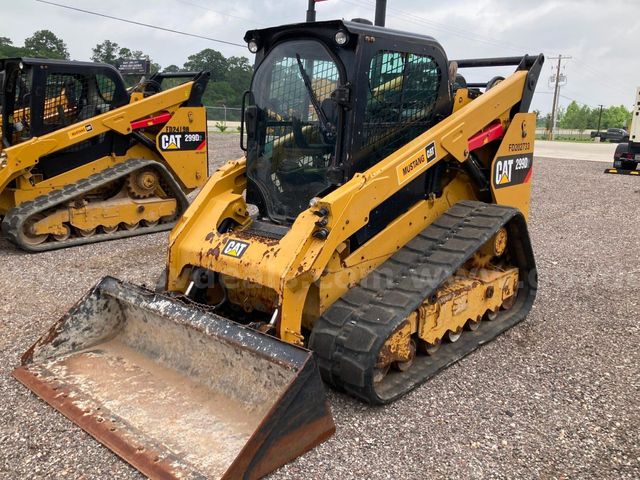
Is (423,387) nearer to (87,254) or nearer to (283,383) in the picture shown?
(283,383)

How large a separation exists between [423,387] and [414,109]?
1.98m

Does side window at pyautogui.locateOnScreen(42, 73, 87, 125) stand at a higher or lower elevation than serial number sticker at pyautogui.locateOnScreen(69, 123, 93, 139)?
higher

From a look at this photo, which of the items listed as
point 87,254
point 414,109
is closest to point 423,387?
point 414,109

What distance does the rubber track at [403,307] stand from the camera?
3.29 metres

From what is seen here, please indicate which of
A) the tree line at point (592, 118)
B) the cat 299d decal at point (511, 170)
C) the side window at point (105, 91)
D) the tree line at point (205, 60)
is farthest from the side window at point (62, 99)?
the tree line at point (592, 118)

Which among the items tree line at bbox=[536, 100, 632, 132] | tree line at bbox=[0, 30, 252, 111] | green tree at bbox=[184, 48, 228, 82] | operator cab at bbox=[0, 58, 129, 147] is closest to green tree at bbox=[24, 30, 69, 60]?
tree line at bbox=[0, 30, 252, 111]

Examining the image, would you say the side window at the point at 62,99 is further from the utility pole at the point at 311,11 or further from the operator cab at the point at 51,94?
the utility pole at the point at 311,11

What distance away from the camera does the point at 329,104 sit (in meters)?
3.92

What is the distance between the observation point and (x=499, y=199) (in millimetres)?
4879

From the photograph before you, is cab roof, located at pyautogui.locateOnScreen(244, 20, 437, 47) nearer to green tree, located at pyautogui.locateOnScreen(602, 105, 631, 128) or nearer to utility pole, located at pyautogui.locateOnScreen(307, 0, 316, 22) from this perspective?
utility pole, located at pyautogui.locateOnScreen(307, 0, 316, 22)

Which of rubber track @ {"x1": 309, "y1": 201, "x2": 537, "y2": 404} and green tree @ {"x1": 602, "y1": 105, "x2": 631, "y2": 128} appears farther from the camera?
green tree @ {"x1": 602, "y1": 105, "x2": 631, "y2": 128}

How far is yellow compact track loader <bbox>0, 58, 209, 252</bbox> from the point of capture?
7137mm

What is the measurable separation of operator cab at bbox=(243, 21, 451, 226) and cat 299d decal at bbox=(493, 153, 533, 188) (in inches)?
27.5

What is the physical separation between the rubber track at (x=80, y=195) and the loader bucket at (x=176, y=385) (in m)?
3.55
